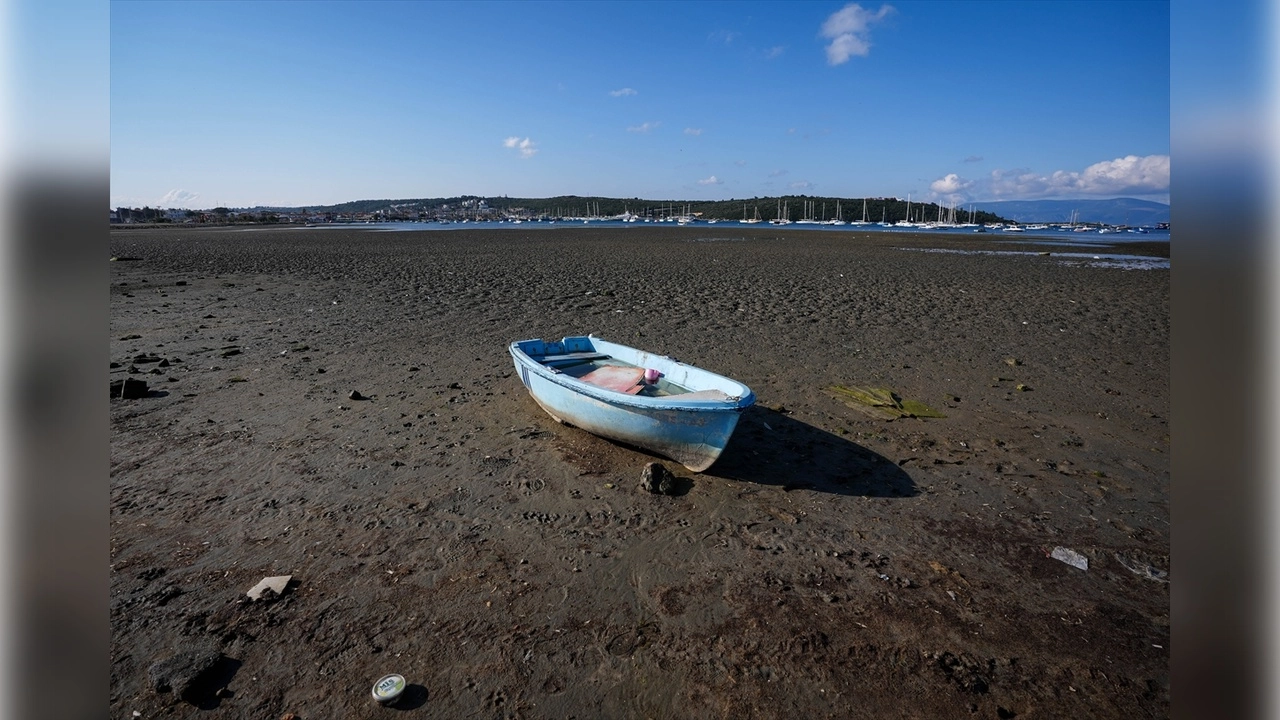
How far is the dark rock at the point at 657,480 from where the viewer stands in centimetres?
546

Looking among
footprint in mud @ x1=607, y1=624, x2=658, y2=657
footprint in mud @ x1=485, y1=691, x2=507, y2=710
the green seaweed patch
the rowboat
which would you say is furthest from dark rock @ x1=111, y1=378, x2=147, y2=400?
the green seaweed patch

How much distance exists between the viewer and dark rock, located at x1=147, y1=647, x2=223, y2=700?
3.25 meters

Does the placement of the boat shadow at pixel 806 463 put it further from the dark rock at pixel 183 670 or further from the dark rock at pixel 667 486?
the dark rock at pixel 183 670

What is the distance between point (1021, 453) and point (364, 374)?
8158 mm

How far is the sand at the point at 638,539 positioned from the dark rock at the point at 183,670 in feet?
0.19

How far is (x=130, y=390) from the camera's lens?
762 cm

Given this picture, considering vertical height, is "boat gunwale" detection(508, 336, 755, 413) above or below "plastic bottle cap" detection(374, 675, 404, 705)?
above

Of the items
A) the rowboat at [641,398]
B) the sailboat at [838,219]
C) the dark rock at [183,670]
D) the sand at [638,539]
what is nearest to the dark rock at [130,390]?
the sand at [638,539]

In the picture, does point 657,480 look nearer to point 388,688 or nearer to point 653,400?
point 653,400

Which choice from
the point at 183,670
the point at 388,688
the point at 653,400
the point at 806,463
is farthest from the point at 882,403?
the point at 183,670

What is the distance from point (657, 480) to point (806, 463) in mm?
1632

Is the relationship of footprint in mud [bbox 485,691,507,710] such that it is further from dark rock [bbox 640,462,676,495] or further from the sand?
dark rock [bbox 640,462,676,495]

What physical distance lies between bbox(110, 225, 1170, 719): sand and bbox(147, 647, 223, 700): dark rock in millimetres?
57
